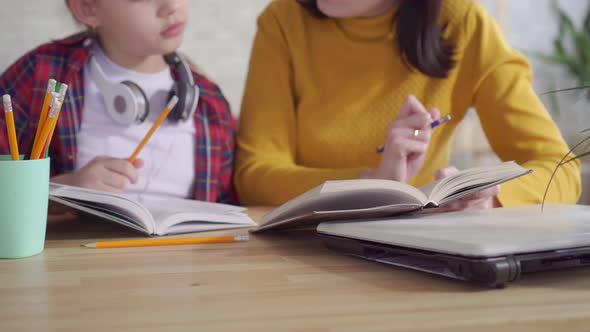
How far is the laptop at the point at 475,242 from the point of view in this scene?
1.76 feet

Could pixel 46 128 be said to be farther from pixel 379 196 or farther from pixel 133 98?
pixel 133 98

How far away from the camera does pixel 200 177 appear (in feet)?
4.68

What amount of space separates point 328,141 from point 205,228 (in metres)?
0.62

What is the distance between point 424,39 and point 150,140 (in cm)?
69

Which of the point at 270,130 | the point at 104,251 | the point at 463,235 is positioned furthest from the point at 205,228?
the point at 270,130

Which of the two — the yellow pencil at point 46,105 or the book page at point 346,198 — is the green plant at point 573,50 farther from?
the yellow pencil at point 46,105

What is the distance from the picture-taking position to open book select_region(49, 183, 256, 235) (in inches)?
33.2

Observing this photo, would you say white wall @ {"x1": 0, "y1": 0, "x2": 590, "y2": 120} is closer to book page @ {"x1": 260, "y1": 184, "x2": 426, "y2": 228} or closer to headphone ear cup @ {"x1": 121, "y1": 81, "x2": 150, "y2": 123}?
headphone ear cup @ {"x1": 121, "y1": 81, "x2": 150, "y2": 123}

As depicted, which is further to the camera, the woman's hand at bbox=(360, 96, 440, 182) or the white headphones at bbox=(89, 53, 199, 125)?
the white headphones at bbox=(89, 53, 199, 125)

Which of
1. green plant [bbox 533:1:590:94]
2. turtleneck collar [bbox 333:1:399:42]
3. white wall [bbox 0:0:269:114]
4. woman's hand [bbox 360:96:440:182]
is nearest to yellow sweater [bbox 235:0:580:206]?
turtleneck collar [bbox 333:1:399:42]

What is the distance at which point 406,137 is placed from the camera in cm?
107

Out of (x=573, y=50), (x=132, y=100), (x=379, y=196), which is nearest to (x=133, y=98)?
(x=132, y=100)

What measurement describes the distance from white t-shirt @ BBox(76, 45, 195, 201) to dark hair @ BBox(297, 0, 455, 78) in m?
0.56

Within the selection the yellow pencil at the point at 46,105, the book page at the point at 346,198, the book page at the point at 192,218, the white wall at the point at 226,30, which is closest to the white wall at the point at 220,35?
the white wall at the point at 226,30
